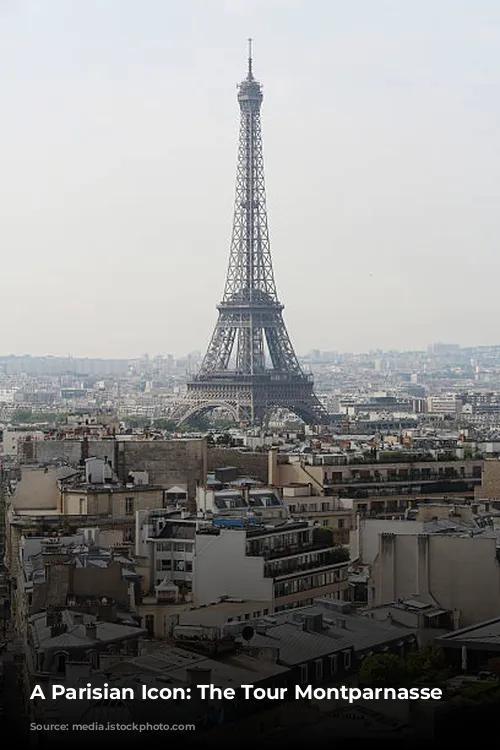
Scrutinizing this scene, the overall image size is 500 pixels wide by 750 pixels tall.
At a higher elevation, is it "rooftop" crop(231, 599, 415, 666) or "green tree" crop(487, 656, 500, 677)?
"rooftop" crop(231, 599, 415, 666)

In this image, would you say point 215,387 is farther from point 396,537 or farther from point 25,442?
point 396,537

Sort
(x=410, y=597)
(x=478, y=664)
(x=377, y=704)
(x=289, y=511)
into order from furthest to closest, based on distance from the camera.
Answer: (x=289, y=511) < (x=410, y=597) < (x=478, y=664) < (x=377, y=704)

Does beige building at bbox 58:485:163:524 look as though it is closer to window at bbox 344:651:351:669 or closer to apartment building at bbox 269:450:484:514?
apartment building at bbox 269:450:484:514

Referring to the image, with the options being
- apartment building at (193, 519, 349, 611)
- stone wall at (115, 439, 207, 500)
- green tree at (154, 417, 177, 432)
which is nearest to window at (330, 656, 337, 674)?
apartment building at (193, 519, 349, 611)

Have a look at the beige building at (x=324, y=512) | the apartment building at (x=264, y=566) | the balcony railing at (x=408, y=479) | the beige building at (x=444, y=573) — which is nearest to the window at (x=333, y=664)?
the beige building at (x=444, y=573)

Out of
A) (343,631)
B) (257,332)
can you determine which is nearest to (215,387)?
(257,332)
